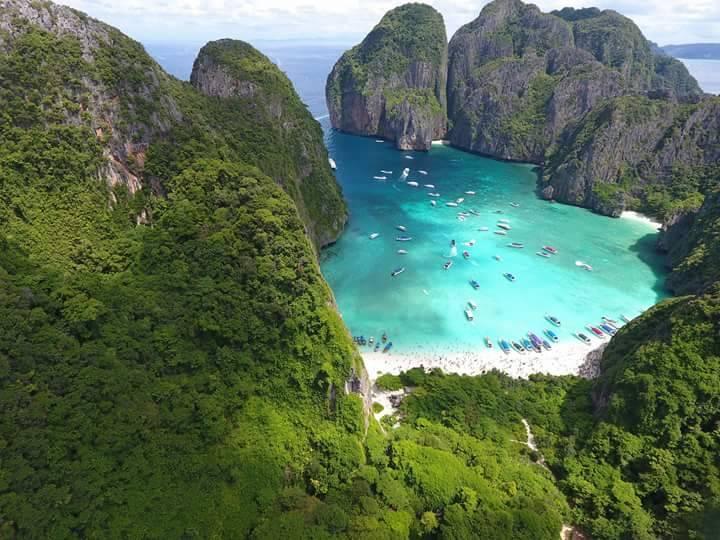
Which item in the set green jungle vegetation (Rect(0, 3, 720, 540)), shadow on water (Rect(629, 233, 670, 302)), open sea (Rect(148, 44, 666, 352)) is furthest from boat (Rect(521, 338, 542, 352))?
shadow on water (Rect(629, 233, 670, 302))

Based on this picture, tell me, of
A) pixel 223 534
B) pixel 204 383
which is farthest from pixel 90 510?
pixel 204 383

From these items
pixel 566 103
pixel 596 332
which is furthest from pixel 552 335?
pixel 566 103

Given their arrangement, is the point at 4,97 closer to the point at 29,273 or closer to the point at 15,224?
the point at 15,224

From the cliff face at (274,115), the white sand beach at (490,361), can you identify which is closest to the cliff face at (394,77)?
the cliff face at (274,115)

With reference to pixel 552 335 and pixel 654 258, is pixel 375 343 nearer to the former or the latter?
pixel 552 335

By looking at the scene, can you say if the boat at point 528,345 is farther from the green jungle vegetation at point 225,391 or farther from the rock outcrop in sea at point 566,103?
the rock outcrop in sea at point 566,103

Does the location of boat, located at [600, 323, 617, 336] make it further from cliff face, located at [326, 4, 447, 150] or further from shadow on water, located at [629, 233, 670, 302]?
cliff face, located at [326, 4, 447, 150]
